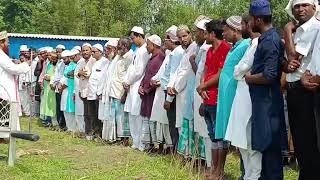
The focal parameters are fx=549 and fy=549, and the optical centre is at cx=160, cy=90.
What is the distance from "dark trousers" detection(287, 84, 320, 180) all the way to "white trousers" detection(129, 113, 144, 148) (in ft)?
13.1

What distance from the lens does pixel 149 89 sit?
7852mm

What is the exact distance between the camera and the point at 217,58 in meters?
5.75

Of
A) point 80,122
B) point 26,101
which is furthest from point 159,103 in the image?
point 26,101

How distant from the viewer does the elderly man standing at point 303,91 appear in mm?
4289

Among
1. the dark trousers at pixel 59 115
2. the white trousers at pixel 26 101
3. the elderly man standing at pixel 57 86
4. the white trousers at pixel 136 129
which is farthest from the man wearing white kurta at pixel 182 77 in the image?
the white trousers at pixel 26 101

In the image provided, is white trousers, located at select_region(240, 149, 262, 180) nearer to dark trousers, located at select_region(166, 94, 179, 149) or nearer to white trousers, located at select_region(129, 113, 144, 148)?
dark trousers, located at select_region(166, 94, 179, 149)

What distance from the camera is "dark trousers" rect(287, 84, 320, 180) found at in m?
4.30

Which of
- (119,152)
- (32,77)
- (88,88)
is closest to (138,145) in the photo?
(119,152)

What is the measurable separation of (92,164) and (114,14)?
3091 centimetres

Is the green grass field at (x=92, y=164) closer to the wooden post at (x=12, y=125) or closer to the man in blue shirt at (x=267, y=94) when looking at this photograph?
the wooden post at (x=12, y=125)

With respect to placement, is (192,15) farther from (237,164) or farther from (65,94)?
(237,164)

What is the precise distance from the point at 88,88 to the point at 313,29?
19.5ft

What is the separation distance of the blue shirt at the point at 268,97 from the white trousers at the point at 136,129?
3787mm

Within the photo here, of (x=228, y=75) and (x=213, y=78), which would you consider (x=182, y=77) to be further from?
(x=228, y=75)
